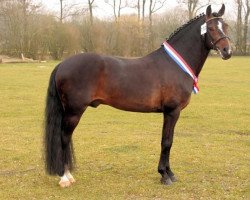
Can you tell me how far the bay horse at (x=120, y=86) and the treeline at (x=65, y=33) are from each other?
40.8 m

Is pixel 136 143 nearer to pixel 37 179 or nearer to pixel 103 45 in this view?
pixel 37 179

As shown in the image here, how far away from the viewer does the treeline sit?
146 ft

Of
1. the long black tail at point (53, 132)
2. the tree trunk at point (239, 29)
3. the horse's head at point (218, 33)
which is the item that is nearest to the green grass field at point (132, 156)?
the long black tail at point (53, 132)

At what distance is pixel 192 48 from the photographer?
17.6ft

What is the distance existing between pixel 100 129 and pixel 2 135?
2355mm

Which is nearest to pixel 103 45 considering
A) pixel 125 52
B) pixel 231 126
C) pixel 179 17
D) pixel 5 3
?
pixel 125 52

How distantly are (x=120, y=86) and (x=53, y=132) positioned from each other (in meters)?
1.12

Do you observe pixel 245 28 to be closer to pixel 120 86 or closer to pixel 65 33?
pixel 65 33

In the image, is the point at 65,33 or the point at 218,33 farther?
the point at 65,33

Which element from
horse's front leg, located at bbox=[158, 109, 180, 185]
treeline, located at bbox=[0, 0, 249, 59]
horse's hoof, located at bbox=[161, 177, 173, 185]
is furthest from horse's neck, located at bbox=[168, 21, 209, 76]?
treeline, located at bbox=[0, 0, 249, 59]

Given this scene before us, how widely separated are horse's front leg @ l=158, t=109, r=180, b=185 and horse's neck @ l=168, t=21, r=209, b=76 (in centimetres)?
78

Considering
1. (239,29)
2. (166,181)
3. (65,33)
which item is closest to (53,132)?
(166,181)

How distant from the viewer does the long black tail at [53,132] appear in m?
5.10

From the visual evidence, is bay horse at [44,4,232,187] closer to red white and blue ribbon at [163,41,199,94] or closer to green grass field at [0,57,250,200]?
red white and blue ribbon at [163,41,199,94]
